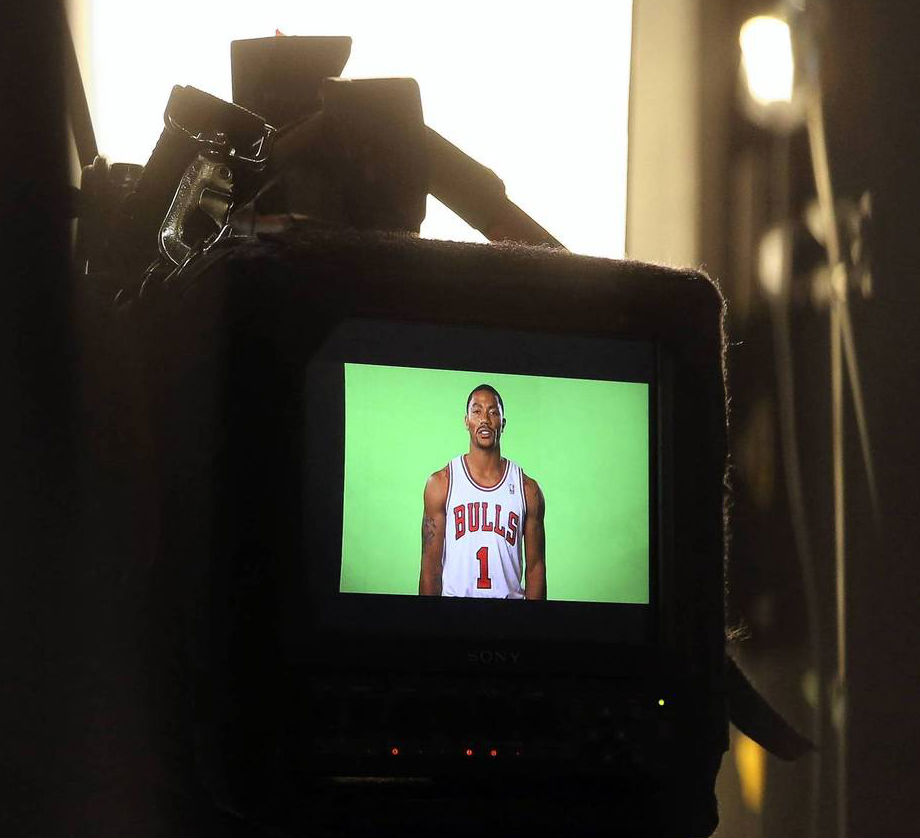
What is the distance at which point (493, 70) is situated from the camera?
99 centimetres

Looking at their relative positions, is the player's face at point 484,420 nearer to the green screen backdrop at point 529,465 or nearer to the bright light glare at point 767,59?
the green screen backdrop at point 529,465

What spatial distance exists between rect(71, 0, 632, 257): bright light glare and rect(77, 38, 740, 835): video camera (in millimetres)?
277

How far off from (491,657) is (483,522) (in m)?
0.08

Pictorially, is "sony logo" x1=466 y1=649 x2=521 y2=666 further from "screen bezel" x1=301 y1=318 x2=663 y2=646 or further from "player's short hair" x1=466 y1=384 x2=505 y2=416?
"player's short hair" x1=466 y1=384 x2=505 y2=416

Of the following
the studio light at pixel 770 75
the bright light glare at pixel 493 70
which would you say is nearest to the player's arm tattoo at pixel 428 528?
the bright light glare at pixel 493 70

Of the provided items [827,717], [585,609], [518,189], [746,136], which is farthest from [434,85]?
[827,717]

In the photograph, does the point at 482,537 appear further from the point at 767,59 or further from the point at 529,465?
the point at 767,59

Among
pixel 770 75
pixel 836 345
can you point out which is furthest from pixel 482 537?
pixel 770 75

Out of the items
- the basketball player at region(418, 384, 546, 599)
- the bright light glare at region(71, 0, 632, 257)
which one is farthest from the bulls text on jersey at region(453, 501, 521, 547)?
the bright light glare at region(71, 0, 632, 257)

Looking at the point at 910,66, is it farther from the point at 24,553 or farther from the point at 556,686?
the point at 24,553

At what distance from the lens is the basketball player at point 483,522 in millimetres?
610

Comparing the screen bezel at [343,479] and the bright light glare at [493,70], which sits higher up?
the bright light glare at [493,70]

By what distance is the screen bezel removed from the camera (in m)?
0.60

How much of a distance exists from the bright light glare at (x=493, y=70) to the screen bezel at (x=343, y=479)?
1.02 feet
